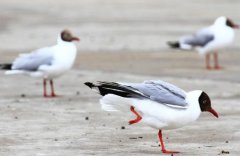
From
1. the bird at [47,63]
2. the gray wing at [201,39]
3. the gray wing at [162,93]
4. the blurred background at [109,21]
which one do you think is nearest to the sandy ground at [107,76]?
the blurred background at [109,21]

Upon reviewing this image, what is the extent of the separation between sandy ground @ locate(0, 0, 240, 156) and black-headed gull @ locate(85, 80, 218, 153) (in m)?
0.41

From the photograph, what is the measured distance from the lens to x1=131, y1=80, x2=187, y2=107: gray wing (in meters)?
9.52

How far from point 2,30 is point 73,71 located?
7978 mm

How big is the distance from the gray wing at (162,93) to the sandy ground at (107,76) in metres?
0.61

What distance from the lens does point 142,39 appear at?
77.1ft

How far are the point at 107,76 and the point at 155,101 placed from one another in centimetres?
754

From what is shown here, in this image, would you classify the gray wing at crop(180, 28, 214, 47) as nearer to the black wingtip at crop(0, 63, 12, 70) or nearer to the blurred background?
the blurred background

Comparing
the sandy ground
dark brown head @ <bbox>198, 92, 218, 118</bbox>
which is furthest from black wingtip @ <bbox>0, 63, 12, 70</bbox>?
dark brown head @ <bbox>198, 92, 218, 118</bbox>

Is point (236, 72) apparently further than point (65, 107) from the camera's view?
Yes

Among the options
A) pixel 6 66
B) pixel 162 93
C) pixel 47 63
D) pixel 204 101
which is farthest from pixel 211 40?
pixel 162 93

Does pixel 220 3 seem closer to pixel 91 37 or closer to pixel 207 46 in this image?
pixel 91 37

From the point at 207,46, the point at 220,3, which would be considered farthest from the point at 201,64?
the point at 220,3

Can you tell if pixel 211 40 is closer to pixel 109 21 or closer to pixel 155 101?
pixel 109 21

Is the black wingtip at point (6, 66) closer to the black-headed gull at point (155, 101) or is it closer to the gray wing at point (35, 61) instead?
the gray wing at point (35, 61)
